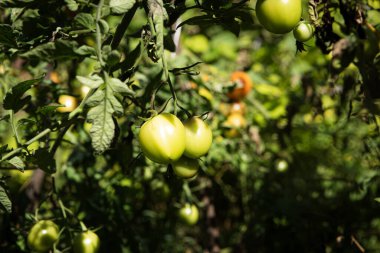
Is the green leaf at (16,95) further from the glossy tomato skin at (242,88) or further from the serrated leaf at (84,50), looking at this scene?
the glossy tomato skin at (242,88)

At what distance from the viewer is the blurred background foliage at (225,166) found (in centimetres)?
121

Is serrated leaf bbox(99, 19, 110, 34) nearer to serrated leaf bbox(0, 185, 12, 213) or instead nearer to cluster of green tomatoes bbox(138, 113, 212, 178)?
cluster of green tomatoes bbox(138, 113, 212, 178)

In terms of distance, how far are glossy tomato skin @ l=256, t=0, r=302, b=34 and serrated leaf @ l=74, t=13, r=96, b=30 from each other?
308 millimetres

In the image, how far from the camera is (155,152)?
2.42 ft

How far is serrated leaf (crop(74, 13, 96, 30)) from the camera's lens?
72cm

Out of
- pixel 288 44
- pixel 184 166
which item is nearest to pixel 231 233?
pixel 288 44

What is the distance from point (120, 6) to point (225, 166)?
51.7 inches

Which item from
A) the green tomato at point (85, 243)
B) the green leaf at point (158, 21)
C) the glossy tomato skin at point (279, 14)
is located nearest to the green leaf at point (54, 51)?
the green leaf at point (158, 21)

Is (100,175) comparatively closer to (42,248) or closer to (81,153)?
(81,153)

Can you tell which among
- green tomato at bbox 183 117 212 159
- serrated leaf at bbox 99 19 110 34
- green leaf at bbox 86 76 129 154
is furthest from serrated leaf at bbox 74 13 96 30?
green tomato at bbox 183 117 212 159

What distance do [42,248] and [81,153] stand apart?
1.35ft

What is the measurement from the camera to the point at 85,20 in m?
0.72

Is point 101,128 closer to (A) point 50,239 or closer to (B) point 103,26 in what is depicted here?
(B) point 103,26

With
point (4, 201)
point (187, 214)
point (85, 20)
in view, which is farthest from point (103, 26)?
point (187, 214)
